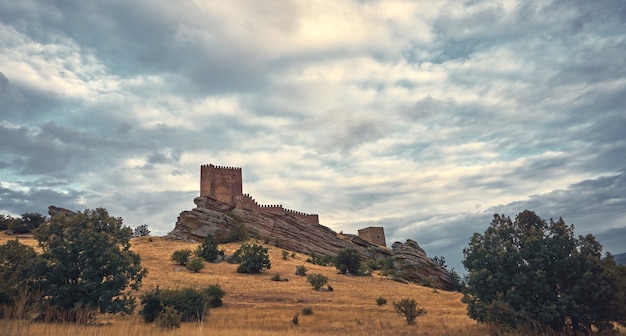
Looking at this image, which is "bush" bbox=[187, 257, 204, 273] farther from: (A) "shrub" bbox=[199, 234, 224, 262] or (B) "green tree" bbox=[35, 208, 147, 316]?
(B) "green tree" bbox=[35, 208, 147, 316]

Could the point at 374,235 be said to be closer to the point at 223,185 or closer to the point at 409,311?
the point at 223,185

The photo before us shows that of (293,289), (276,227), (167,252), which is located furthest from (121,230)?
(276,227)

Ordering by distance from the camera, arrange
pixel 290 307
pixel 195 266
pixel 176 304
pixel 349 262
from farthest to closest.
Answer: pixel 349 262
pixel 195 266
pixel 290 307
pixel 176 304

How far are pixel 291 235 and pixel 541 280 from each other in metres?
58.7

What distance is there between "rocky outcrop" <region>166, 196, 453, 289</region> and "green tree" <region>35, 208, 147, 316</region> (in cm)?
4262

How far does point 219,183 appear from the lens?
300 ft

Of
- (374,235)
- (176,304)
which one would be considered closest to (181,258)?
(176,304)

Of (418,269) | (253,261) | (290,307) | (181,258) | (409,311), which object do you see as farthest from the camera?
(418,269)

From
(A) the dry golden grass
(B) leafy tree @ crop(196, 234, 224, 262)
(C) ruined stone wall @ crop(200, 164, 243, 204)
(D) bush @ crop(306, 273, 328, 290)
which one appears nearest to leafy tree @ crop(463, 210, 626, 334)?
(A) the dry golden grass

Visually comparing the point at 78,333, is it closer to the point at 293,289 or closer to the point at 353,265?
the point at 293,289

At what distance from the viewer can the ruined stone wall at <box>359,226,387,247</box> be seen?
95688 mm

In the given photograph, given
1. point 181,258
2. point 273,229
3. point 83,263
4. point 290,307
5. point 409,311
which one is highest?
point 273,229

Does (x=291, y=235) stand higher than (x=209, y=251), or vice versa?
(x=291, y=235)

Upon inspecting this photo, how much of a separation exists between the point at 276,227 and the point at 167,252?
83.6 feet
